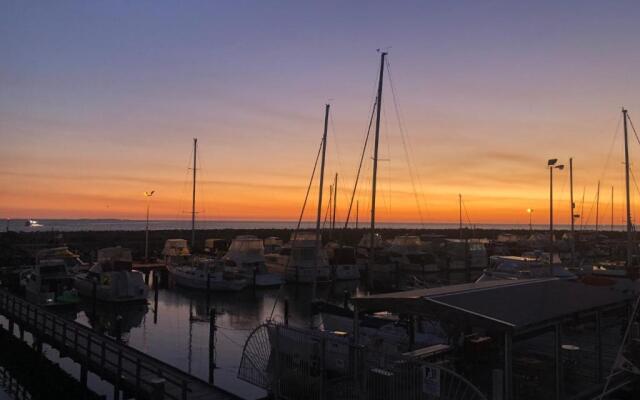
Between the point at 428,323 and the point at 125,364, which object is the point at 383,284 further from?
the point at 125,364

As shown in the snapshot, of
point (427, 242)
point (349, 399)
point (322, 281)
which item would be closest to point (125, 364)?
point (349, 399)

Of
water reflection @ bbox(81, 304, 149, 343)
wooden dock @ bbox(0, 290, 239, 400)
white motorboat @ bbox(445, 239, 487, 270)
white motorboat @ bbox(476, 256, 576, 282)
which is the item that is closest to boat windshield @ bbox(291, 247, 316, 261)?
white motorboat @ bbox(476, 256, 576, 282)

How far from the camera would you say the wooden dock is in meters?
13.9

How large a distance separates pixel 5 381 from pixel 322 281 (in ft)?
87.1

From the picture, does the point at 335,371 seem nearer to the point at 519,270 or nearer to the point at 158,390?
the point at 158,390

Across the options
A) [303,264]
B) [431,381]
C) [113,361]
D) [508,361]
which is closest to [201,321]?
[113,361]

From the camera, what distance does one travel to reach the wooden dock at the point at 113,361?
45.4 feet

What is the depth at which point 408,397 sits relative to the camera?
33.8ft

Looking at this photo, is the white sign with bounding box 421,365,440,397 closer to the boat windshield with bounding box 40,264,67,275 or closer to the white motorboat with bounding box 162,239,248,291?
the white motorboat with bounding box 162,239,248,291

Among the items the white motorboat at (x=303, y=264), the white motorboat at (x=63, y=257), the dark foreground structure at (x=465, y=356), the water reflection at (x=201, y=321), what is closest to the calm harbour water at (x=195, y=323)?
the water reflection at (x=201, y=321)

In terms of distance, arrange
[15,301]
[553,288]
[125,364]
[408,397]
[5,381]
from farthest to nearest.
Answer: [15,301]
[5,381]
[125,364]
[553,288]
[408,397]

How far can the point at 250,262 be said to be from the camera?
44.7 m

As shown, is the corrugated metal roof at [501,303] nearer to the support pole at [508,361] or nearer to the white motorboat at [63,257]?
the support pole at [508,361]

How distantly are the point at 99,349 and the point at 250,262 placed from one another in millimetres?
26268
